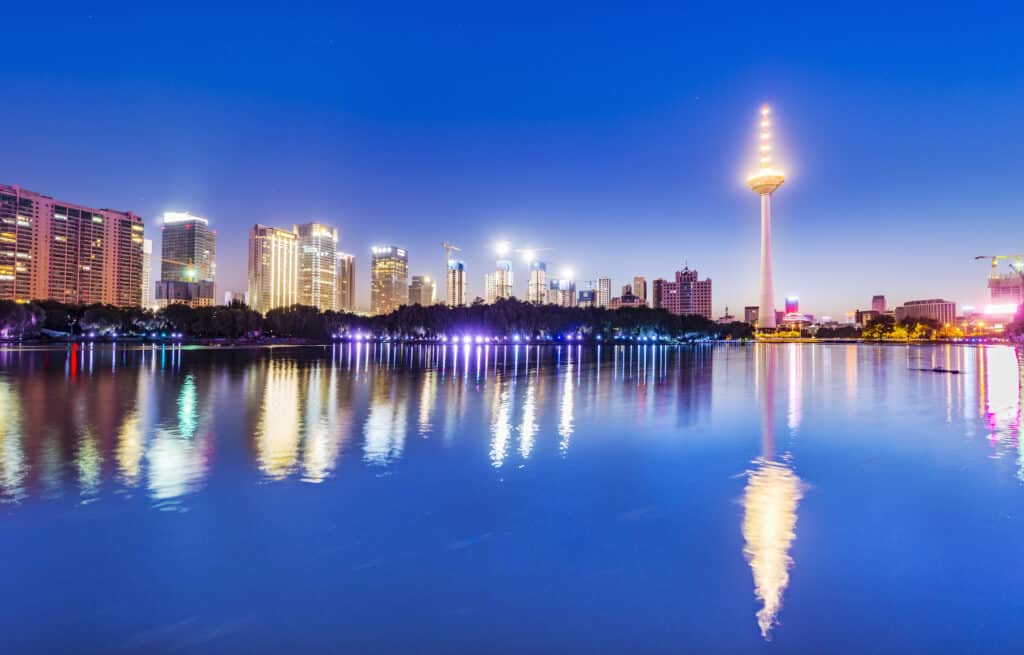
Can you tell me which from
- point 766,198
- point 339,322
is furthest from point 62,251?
point 766,198

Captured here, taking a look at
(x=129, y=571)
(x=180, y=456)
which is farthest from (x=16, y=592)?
(x=180, y=456)

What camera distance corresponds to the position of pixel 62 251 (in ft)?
577

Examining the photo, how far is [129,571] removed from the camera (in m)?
7.12

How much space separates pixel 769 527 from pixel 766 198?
190m

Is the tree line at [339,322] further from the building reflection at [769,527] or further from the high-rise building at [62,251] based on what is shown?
the building reflection at [769,527]

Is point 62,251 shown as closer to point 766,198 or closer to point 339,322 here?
point 339,322

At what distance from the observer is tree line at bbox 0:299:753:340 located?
118 m

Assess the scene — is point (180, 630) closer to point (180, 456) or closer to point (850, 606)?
point (850, 606)

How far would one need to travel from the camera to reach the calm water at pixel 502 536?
5977 millimetres

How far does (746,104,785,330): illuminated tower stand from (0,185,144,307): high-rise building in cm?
20126

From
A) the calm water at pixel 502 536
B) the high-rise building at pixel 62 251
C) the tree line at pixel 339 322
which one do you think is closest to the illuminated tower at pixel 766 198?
the tree line at pixel 339 322

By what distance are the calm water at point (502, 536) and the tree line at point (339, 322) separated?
11030 centimetres

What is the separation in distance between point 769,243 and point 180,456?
600ft

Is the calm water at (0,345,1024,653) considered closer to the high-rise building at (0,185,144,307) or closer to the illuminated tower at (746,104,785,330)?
the illuminated tower at (746,104,785,330)
